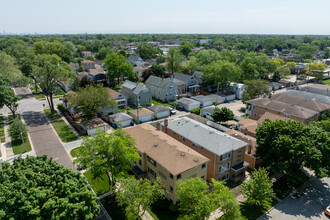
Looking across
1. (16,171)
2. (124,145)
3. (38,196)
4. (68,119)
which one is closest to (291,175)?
(124,145)

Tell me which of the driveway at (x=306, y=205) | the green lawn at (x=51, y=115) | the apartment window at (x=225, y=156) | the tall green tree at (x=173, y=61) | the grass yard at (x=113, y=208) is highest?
the tall green tree at (x=173, y=61)

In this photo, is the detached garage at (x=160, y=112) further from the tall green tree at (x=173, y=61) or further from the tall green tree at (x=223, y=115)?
the tall green tree at (x=173, y=61)

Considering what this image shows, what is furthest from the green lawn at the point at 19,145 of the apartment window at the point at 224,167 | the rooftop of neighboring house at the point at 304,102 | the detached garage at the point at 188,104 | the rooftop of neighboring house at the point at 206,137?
the rooftop of neighboring house at the point at 304,102

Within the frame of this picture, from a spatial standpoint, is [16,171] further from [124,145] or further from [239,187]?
[239,187]

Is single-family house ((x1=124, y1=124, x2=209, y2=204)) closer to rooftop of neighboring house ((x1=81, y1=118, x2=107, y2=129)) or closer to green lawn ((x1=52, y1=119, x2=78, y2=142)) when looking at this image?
rooftop of neighboring house ((x1=81, y1=118, x2=107, y2=129))

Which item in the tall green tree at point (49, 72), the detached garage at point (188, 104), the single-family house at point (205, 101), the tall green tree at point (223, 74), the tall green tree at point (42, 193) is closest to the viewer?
the tall green tree at point (42, 193)

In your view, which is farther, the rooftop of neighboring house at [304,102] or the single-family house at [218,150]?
the rooftop of neighboring house at [304,102]

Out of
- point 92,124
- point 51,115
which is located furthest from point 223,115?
point 51,115
